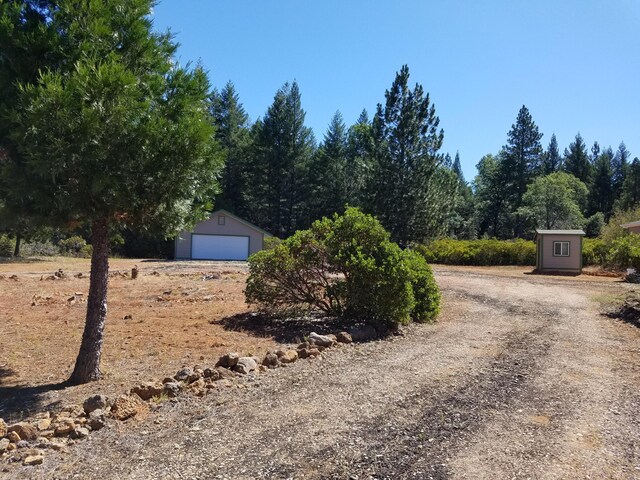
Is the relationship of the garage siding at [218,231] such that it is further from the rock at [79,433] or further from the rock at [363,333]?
the rock at [79,433]

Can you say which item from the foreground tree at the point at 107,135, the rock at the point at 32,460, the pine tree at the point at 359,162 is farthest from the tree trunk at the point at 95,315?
the pine tree at the point at 359,162

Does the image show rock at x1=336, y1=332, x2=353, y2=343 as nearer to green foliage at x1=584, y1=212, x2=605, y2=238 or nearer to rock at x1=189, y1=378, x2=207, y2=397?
rock at x1=189, y1=378, x2=207, y2=397

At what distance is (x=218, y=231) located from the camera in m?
36.4

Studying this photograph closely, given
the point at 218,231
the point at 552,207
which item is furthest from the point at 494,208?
the point at 218,231

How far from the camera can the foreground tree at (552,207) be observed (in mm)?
48375

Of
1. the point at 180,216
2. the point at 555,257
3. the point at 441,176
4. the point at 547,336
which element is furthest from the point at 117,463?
the point at 441,176

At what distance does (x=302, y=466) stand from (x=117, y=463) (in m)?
1.35

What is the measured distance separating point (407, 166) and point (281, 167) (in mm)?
13577

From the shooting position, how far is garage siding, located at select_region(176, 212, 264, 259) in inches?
1426

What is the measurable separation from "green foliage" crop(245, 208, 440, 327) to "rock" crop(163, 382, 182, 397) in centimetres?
414

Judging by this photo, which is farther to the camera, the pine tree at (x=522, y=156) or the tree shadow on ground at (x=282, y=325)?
the pine tree at (x=522, y=156)

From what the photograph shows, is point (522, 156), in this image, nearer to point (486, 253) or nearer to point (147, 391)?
point (486, 253)

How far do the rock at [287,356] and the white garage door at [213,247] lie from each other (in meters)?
30.2

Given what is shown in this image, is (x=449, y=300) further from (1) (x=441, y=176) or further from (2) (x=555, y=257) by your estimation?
(1) (x=441, y=176)
